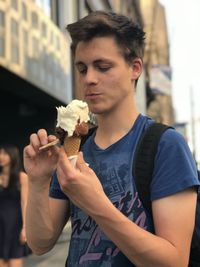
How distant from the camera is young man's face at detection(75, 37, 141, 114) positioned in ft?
6.48

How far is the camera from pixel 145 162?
1882 millimetres

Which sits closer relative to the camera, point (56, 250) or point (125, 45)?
point (125, 45)

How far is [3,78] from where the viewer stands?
11633 millimetres

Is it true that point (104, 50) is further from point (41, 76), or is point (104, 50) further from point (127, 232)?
point (41, 76)

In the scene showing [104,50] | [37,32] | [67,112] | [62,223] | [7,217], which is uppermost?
[37,32]

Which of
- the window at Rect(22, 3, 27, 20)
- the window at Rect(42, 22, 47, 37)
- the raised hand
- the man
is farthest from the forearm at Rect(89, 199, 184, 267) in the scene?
the window at Rect(42, 22, 47, 37)

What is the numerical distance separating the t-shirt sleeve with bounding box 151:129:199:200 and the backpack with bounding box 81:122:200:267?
20 mm

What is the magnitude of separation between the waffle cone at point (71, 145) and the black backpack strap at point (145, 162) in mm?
228

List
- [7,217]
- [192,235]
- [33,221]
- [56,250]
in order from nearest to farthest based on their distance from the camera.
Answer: [192,235] → [33,221] → [7,217] → [56,250]

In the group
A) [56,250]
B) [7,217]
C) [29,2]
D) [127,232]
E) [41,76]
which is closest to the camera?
[127,232]

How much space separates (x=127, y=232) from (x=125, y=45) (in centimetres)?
71

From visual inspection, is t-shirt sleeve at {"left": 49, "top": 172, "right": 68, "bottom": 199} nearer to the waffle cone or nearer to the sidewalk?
the waffle cone

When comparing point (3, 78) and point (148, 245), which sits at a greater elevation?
point (3, 78)

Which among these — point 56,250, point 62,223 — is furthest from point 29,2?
point 62,223
